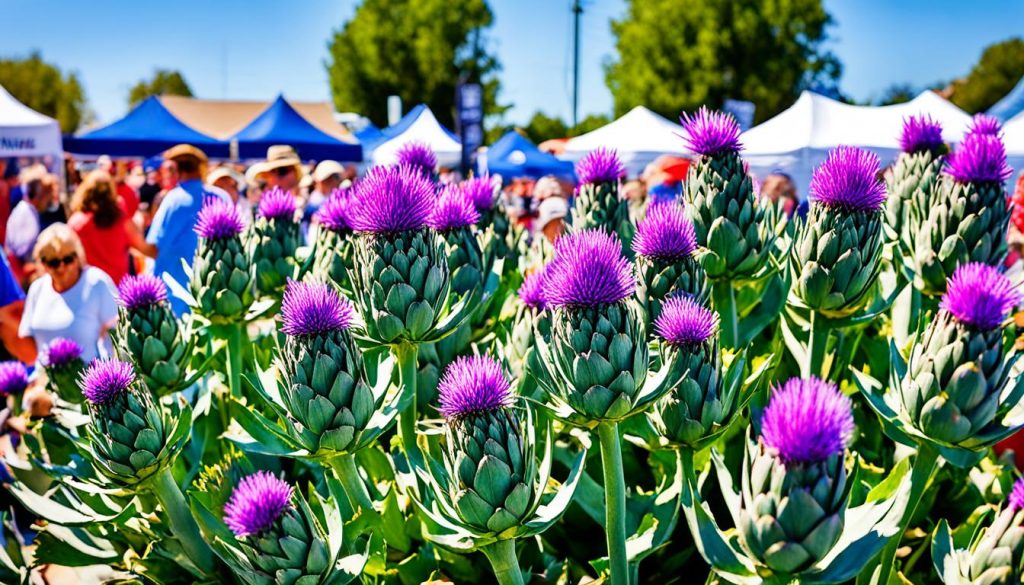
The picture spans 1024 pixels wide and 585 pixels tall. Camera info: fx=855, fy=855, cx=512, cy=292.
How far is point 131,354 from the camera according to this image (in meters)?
2.28

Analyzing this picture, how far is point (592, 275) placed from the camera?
61.4 inches

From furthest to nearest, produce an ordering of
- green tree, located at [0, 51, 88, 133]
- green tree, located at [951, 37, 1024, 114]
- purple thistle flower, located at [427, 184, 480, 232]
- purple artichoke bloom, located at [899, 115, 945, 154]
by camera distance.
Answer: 1. green tree, located at [0, 51, 88, 133]
2. green tree, located at [951, 37, 1024, 114]
3. purple artichoke bloom, located at [899, 115, 945, 154]
4. purple thistle flower, located at [427, 184, 480, 232]

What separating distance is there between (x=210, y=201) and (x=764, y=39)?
102 feet

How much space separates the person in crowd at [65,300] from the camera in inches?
171

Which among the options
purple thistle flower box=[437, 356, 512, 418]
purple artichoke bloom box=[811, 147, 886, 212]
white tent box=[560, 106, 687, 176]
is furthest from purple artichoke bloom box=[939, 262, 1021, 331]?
white tent box=[560, 106, 687, 176]

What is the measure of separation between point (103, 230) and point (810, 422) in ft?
18.6

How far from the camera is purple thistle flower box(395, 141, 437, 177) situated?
2717 mm

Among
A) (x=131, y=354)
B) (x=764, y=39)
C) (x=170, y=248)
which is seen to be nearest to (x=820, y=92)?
(x=170, y=248)

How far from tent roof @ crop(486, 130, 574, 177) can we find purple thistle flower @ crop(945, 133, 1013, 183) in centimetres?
1212

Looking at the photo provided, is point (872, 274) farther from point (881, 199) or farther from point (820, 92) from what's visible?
point (820, 92)

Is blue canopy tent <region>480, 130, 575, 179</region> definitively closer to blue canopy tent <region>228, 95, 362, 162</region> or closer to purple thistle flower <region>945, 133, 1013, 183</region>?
blue canopy tent <region>228, 95, 362, 162</region>

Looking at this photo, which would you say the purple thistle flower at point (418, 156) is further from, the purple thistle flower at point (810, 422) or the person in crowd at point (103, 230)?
the person in crowd at point (103, 230)

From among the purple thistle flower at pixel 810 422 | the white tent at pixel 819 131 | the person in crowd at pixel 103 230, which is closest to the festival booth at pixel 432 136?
the white tent at pixel 819 131

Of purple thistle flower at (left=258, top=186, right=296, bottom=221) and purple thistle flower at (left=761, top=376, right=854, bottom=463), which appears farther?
purple thistle flower at (left=258, top=186, right=296, bottom=221)
